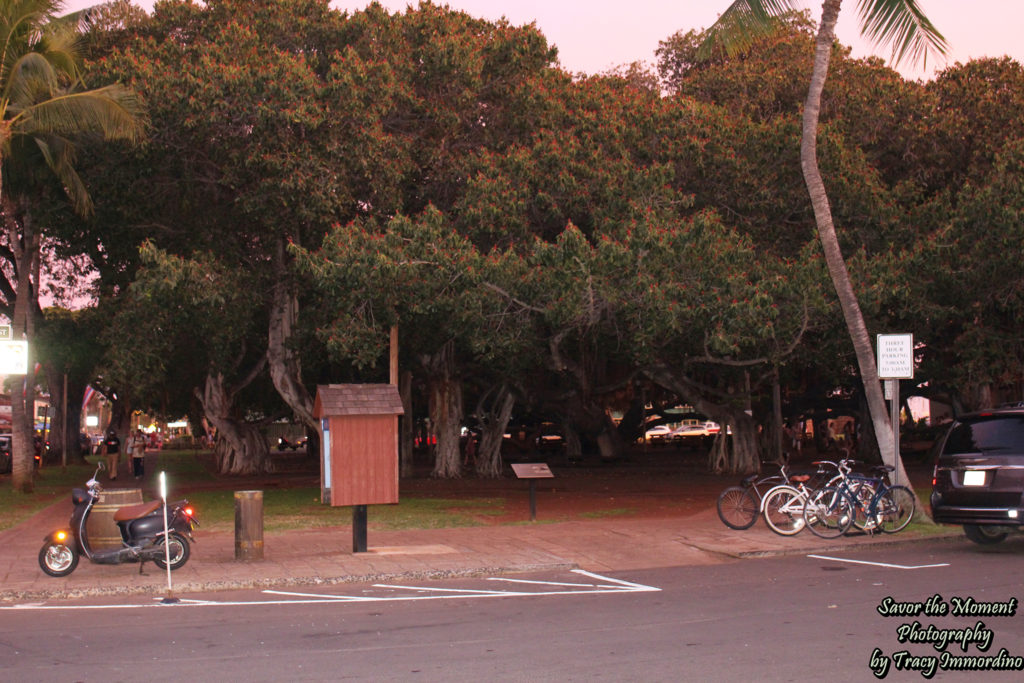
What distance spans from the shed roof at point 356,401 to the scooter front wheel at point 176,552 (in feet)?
7.57

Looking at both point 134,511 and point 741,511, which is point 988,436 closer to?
point 741,511

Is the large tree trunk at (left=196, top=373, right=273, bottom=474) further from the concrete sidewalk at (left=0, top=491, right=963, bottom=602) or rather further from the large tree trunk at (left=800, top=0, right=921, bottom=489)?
the large tree trunk at (left=800, top=0, right=921, bottom=489)

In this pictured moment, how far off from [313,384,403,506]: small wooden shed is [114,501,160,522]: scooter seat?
85.5 inches

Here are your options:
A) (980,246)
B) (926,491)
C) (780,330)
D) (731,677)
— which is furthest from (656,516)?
(731,677)

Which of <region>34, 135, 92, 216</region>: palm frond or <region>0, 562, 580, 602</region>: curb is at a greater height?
<region>34, 135, 92, 216</region>: palm frond

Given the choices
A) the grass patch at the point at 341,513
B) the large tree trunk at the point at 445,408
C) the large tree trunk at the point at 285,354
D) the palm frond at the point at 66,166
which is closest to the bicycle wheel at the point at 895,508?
the grass patch at the point at 341,513

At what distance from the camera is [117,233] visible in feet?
85.9

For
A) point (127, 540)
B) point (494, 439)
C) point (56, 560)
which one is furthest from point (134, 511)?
point (494, 439)

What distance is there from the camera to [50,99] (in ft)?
73.0

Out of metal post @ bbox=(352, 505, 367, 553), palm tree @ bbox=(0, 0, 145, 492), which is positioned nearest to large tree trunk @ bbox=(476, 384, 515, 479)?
palm tree @ bbox=(0, 0, 145, 492)

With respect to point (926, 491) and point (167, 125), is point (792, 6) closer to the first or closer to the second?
point (926, 491)

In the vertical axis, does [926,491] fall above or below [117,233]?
below

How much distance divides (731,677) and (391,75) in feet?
60.7

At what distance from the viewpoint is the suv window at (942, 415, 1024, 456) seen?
13.4m
